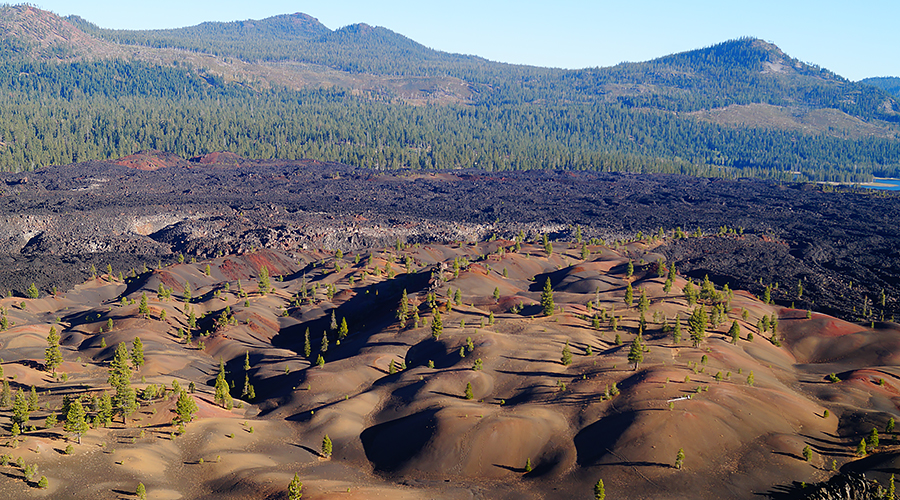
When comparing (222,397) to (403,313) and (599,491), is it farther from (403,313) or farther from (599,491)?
(599,491)

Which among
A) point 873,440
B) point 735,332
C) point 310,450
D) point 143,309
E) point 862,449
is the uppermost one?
point 735,332

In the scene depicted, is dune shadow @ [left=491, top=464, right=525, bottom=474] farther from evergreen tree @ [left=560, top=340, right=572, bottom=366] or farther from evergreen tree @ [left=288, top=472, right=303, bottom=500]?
evergreen tree @ [left=560, top=340, right=572, bottom=366]

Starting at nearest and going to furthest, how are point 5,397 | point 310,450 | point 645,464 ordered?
point 645,464, point 310,450, point 5,397

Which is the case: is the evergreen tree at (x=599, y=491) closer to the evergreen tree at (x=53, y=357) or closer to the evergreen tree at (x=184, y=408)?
the evergreen tree at (x=184, y=408)

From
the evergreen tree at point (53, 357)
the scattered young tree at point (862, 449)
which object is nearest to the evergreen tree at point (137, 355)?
the evergreen tree at point (53, 357)

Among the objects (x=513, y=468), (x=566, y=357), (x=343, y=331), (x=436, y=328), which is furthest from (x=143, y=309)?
(x=513, y=468)

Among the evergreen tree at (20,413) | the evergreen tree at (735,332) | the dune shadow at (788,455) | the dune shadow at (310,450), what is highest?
the evergreen tree at (735,332)

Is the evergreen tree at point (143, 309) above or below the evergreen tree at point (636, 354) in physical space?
below

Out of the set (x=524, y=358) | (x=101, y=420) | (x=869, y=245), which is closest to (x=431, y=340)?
(x=524, y=358)

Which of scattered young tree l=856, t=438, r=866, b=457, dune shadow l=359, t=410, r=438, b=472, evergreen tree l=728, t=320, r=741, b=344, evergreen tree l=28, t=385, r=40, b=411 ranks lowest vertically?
dune shadow l=359, t=410, r=438, b=472

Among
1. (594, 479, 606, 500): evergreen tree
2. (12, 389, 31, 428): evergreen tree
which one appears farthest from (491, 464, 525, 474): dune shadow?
(12, 389, 31, 428): evergreen tree

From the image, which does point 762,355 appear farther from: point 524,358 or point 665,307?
point 524,358
